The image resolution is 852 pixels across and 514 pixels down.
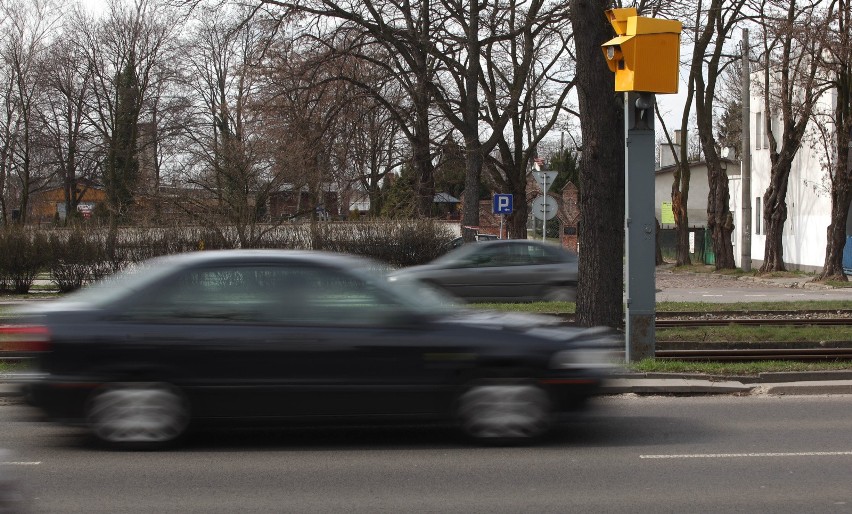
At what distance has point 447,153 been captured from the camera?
104ft

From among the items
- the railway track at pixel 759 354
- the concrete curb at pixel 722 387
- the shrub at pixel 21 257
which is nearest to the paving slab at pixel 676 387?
the concrete curb at pixel 722 387

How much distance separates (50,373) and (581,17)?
8.61 meters

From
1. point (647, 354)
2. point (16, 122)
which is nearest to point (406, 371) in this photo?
point (647, 354)

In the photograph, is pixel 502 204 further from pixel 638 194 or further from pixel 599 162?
pixel 638 194

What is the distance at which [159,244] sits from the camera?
26.5m

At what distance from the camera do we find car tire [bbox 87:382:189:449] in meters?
7.52

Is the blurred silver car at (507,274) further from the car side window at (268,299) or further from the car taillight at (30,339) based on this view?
the car taillight at (30,339)

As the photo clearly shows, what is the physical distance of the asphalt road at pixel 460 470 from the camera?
20.7 feet

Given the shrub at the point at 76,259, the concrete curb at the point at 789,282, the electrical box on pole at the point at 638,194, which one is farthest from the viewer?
the concrete curb at the point at 789,282

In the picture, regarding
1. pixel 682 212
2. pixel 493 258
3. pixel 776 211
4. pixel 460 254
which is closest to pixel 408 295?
pixel 493 258

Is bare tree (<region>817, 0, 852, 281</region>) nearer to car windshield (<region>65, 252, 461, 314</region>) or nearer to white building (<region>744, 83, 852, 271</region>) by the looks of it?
white building (<region>744, 83, 852, 271</region>)

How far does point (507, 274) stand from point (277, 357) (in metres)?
12.9

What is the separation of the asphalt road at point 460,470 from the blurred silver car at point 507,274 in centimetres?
1095

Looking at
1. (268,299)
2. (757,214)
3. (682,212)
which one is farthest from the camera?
(757,214)
